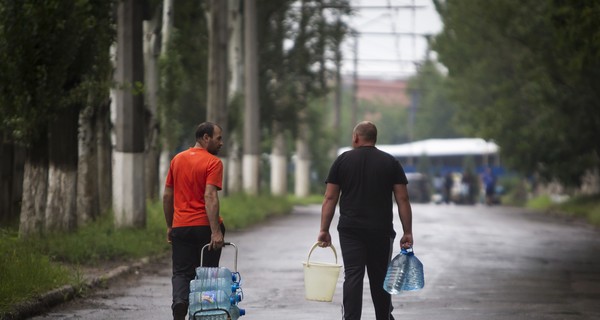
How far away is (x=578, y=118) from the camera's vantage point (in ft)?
129

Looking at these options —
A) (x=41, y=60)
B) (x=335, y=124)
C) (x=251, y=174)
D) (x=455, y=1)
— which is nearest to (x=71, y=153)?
(x=41, y=60)

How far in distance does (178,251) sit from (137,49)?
37.0 ft

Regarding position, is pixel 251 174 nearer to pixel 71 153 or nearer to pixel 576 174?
pixel 576 174

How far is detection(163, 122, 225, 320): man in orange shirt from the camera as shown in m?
11.0

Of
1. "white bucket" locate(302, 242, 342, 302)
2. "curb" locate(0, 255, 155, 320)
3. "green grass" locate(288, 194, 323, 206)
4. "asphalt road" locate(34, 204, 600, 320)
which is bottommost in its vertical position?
"green grass" locate(288, 194, 323, 206)

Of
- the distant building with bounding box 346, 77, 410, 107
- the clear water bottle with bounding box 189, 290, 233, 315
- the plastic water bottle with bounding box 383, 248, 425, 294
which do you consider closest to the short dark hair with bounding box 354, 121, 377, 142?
the plastic water bottle with bounding box 383, 248, 425, 294

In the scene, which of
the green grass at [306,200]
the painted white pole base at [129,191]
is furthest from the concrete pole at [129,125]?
the green grass at [306,200]

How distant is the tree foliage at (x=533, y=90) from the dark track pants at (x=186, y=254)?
15.5 meters

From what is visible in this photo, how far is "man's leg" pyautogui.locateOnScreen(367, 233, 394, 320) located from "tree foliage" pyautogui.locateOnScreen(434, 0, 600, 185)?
15192 millimetres

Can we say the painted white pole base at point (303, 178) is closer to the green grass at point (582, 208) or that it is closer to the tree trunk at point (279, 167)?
the tree trunk at point (279, 167)

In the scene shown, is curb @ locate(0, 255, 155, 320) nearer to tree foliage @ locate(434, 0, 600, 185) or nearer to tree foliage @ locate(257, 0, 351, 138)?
tree foliage @ locate(434, 0, 600, 185)

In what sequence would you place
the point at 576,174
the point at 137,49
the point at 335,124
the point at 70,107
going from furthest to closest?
the point at 335,124, the point at 576,174, the point at 137,49, the point at 70,107

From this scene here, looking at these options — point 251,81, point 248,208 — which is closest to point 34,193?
point 248,208

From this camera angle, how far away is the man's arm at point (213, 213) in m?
10.9
